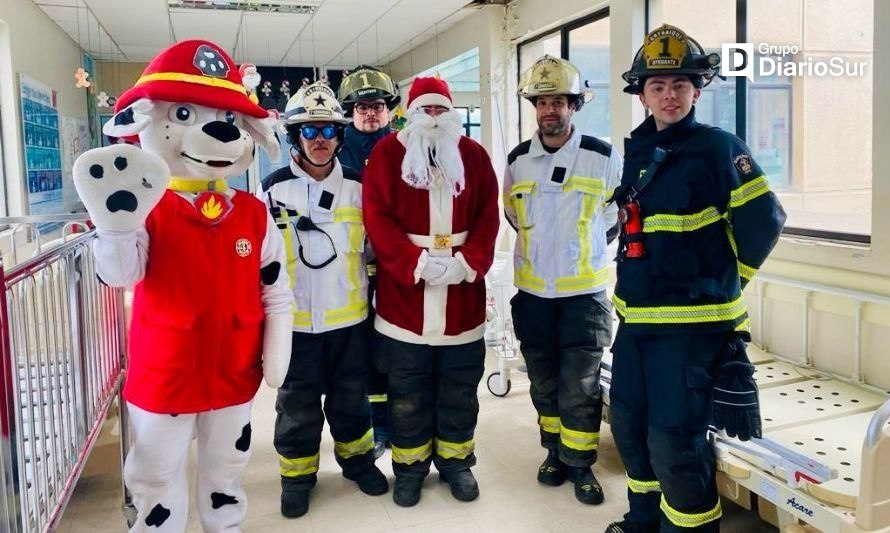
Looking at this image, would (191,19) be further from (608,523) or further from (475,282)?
(608,523)

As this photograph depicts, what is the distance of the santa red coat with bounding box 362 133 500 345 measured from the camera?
2455mm

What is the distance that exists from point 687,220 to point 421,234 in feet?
3.05

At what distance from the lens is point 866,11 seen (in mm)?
2879

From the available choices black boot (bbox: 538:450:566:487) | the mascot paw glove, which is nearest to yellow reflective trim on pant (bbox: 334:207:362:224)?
the mascot paw glove

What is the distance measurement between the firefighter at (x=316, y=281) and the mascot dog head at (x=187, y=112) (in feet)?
1.77

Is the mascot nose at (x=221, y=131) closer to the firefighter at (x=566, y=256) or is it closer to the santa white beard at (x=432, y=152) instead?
the santa white beard at (x=432, y=152)

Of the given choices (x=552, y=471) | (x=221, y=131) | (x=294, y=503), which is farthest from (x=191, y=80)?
(x=552, y=471)

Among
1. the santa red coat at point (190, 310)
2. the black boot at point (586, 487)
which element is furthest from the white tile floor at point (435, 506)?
the santa red coat at point (190, 310)

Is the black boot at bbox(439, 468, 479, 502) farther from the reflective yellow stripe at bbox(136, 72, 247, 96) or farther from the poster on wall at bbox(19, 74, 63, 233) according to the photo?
the poster on wall at bbox(19, 74, 63, 233)

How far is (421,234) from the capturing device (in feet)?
8.21

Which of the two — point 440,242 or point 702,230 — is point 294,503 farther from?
point 702,230

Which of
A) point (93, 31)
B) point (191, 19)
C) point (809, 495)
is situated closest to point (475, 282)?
point (809, 495)

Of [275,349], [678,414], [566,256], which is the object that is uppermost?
[566,256]

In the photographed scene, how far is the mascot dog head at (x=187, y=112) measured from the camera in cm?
183
